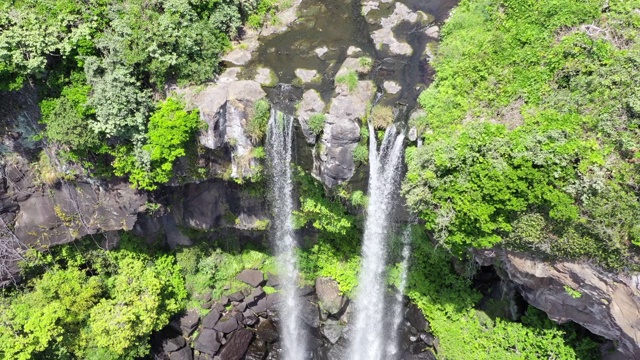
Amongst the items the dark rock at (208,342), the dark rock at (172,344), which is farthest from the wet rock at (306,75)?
the dark rock at (172,344)

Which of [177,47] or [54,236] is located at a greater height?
[177,47]

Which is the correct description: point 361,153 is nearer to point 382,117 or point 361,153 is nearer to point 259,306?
point 382,117

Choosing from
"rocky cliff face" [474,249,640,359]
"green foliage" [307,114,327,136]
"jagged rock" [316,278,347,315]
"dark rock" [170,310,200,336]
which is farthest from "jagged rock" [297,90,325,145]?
"dark rock" [170,310,200,336]

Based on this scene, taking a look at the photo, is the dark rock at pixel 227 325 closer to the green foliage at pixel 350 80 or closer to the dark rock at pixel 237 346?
the dark rock at pixel 237 346

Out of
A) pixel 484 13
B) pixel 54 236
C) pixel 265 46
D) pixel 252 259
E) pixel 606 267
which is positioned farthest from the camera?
pixel 252 259

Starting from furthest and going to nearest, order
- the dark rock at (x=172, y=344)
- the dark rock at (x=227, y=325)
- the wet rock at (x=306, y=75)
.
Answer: the dark rock at (x=227, y=325), the dark rock at (x=172, y=344), the wet rock at (x=306, y=75)

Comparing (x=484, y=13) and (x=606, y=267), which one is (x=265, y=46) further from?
(x=606, y=267)

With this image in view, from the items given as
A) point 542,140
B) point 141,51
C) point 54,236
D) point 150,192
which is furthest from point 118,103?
point 542,140
